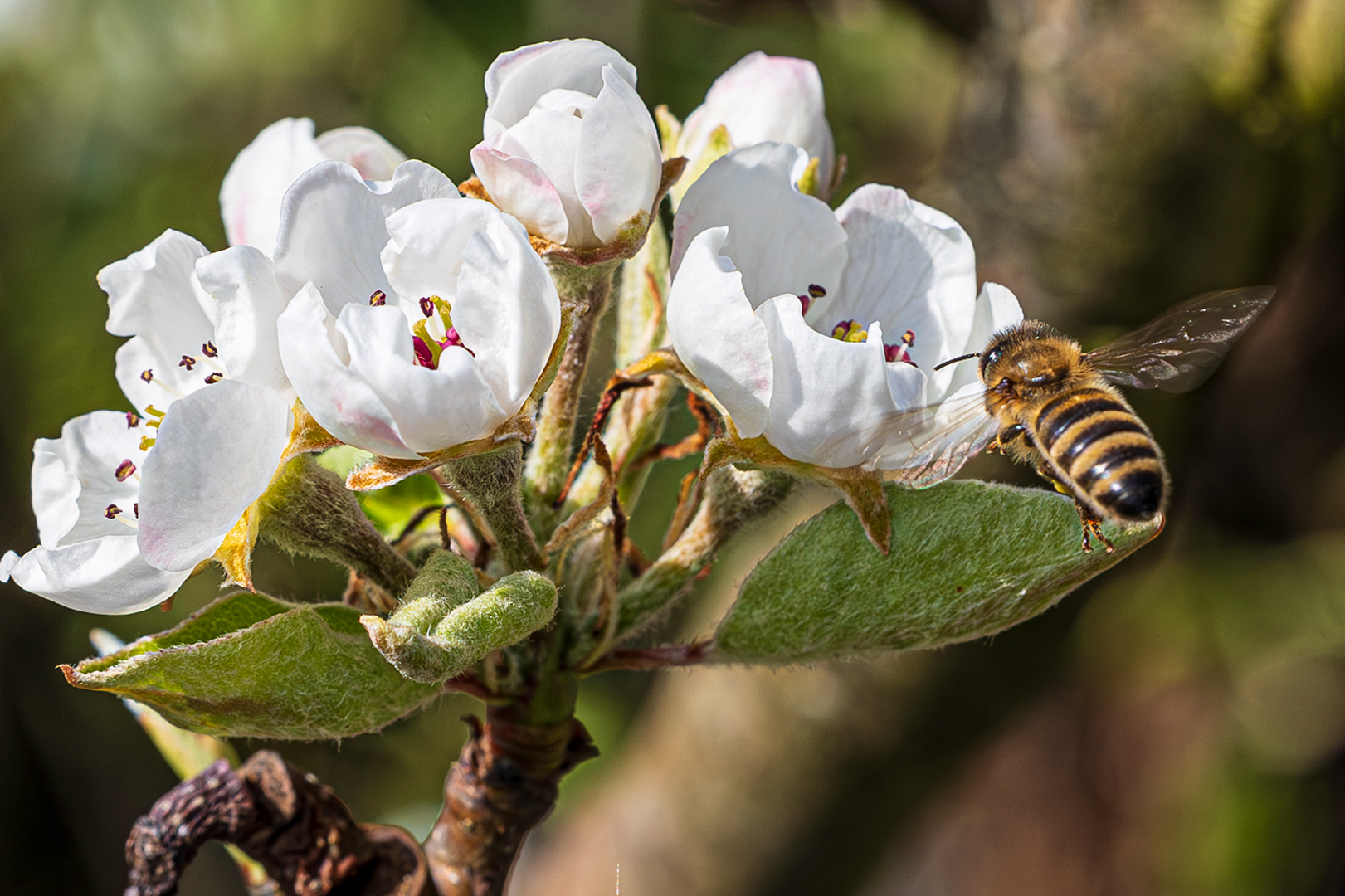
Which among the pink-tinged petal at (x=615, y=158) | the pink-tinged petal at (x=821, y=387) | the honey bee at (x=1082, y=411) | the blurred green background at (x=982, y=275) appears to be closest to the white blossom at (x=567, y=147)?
the pink-tinged petal at (x=615, y=158)

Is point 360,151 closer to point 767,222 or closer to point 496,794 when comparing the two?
point 767,222

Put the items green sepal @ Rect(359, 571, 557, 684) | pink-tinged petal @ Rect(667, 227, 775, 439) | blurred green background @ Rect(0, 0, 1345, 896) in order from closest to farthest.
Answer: green sepal @ Rect(359, 571, 557, 684)
pink-tinged petal @ Rect(667, 227, 775, 439)
blurred green background @ Rect(0, 0, 1345, 896)

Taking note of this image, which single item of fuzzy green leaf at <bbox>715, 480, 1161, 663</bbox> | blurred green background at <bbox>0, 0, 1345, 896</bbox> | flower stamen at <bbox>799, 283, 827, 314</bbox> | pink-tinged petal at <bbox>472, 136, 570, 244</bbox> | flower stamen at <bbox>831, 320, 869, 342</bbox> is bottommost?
blurred green background at <bbox>0, 0, 1345, 896</bbox>

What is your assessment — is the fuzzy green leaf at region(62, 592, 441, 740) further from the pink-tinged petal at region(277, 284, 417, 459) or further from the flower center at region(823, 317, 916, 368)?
the flower center at region(823, 317, 916, 368)

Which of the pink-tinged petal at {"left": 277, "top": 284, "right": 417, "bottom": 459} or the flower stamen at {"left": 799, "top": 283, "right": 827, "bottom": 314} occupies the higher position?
the pink-tinged petal at {"left": 277, "top": 284, "right": 417, "bottom": 459}

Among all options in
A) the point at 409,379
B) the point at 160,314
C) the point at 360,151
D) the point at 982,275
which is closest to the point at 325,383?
the point at 409,379

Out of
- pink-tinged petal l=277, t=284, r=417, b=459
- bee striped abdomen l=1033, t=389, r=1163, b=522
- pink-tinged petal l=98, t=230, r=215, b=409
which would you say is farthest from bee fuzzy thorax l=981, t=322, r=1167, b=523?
pink-tinged petal l=98, t=230, r=215, b=409

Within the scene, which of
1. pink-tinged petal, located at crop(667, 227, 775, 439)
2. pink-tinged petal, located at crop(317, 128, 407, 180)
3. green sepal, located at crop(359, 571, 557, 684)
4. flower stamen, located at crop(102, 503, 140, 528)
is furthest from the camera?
pink-tinged petal, located at crop(317, 128, 407, 180)
